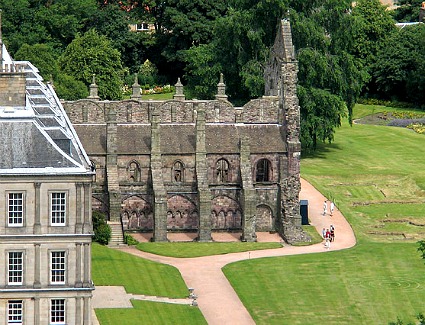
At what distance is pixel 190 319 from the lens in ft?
341

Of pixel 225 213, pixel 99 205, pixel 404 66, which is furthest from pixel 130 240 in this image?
pixel 404 66

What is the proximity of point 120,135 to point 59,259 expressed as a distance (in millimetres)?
35230

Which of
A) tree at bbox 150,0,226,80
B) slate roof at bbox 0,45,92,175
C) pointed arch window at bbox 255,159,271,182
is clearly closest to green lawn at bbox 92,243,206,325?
slate roof at bbox 0,45,92,175

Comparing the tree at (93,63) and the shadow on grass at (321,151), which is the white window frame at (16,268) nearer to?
the shadow on grass at (321,151)

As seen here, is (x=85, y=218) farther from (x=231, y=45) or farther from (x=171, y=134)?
(x=231, y=45)

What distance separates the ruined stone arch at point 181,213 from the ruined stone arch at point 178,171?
1293mm

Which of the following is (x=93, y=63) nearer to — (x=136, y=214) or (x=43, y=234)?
(x=136, y=214)

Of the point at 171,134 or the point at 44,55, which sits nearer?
the point at 171,134

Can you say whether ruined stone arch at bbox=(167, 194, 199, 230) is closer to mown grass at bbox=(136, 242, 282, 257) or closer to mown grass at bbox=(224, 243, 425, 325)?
mown grass at bbox=(136, 242, 282, 257)

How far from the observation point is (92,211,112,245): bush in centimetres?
12281

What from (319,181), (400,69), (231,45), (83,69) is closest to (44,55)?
(83,69)

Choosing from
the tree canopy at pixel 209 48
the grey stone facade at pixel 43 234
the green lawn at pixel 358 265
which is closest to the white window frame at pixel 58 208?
the grey stone facade at pixel 43 234

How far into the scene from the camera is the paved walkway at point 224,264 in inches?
4213

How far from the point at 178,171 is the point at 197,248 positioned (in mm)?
7626
